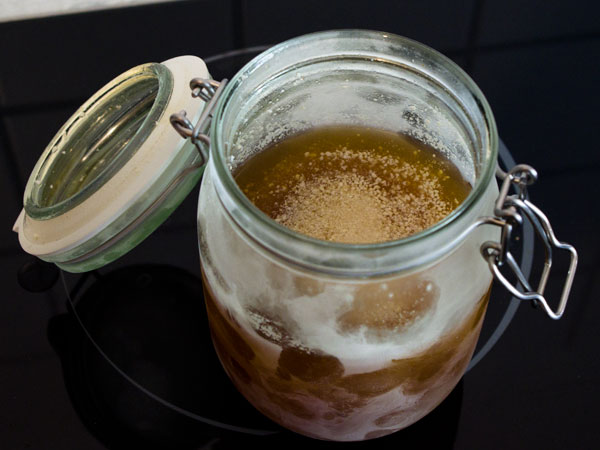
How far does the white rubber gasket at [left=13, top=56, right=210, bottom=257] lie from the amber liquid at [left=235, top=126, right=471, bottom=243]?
7 centimetres

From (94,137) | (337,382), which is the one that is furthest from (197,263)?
(337,382)

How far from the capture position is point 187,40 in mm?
923

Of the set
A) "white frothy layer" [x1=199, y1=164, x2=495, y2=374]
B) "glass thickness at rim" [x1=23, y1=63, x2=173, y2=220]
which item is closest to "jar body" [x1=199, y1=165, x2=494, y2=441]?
"white frothy layer" [x1=199, y1=164, x2=495, y2=374]

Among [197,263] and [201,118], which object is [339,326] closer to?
[201,118]

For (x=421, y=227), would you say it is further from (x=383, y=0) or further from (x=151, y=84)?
(x=383, y=0)

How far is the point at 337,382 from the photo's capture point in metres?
0.53

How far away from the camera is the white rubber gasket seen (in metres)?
0.58

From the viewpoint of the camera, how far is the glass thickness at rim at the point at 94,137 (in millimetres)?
678

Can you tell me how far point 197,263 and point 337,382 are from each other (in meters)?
0.27

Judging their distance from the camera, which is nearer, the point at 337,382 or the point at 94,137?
the point at 337,382

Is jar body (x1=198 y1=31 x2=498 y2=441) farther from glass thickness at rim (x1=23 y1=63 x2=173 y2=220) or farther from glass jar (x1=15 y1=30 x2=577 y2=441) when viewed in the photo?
glass thickness at rim (x1=23 y1=63 x2=173 y2=220)

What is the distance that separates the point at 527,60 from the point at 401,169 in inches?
14.2

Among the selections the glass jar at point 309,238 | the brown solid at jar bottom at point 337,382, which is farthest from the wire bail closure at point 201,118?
the brown solid at jar bottom at point 337,382

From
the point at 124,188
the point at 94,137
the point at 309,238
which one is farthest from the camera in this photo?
the point at 94,137
